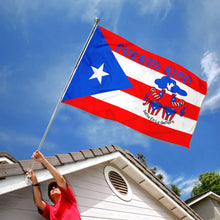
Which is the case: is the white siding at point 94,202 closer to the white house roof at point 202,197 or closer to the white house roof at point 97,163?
the white house roof at point 97,163

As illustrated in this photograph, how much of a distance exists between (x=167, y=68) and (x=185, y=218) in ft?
16.0

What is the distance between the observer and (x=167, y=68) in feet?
17.5

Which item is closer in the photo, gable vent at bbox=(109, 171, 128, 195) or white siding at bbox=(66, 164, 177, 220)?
white siding at bbox=(66, 164, 177, 220)

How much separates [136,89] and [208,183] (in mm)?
35859

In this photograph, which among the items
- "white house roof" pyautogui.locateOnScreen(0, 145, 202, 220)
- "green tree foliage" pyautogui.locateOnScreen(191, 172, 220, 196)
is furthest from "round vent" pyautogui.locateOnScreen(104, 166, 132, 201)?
"green tree foliage" pyautogui.locateOnScreen(191, 172, 220, 196)

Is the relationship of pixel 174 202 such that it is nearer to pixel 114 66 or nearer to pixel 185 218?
pixel 185 218

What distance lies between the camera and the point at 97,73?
4195 millimetres

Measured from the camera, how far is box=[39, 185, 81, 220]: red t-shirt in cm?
303

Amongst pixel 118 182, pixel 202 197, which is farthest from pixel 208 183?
pixel 118 182

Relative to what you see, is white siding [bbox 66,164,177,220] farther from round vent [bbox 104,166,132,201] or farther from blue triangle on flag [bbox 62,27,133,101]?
blue triangle on flag [bbox 62,27,133,101]

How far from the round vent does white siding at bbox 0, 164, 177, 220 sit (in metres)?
0.13

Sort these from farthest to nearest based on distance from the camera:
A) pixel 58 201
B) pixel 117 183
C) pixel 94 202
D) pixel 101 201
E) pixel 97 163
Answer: pixel 117 183, pixel 97 163, pixel 101 201, pixel 94 202, pixel 58 201

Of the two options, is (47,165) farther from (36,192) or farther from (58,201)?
(58,201)

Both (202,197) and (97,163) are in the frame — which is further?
(202,197)
